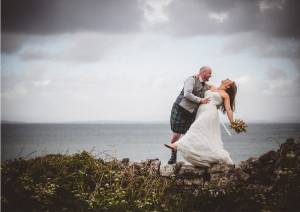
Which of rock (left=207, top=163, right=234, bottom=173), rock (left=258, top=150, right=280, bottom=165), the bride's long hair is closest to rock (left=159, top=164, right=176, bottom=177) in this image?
rock (left=207, top=163, right=234, bottom=173)

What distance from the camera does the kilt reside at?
8359 mm

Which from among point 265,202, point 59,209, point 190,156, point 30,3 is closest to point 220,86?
point 190,156

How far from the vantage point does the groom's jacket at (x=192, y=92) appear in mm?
7961

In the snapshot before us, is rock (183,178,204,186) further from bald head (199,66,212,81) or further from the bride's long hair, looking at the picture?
bald head (199,66,212,81)

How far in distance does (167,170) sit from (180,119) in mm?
980

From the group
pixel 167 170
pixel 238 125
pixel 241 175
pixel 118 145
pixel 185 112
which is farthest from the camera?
pixel 118 145

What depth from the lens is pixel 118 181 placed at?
7695mm

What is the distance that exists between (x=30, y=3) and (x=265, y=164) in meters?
7.39

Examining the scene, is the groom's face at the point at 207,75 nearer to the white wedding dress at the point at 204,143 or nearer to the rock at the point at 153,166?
the white wedding dress at the point at 204,143

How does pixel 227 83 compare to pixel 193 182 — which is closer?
pixel 193 182

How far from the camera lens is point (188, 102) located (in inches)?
322

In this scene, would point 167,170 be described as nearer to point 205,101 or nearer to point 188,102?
point 188,102

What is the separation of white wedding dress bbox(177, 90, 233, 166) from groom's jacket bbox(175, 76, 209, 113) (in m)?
0.31

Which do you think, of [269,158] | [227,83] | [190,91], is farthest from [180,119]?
[269,158]
